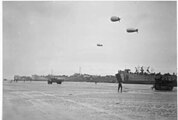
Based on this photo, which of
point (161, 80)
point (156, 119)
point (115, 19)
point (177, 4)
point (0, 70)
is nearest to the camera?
point (0, 70)

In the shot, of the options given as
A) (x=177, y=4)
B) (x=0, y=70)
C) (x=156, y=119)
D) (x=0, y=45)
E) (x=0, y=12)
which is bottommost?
(x=156, y=119)

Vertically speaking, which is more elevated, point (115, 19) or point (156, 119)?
point (115, 19)

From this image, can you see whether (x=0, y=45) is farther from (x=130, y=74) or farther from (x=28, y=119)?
(x=130, y=74)

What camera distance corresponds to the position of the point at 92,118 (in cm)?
901

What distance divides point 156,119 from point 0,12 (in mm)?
6562

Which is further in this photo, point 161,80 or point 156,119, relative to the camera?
point 161,80

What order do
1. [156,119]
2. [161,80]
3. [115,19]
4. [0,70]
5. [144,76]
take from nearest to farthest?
1. [0,70]
2. [156,119]
3. [115,19]
4. [161,80]
5. [144,76]

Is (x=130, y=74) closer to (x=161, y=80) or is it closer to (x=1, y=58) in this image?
(x=161, y=80)

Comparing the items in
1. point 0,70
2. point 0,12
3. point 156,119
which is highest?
point 0,12

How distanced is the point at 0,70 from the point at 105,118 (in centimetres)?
389

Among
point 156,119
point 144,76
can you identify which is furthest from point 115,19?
point 144,76

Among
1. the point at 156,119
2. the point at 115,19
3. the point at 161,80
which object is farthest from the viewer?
the point at 161,80

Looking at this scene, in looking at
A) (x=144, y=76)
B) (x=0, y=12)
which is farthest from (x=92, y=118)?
(x=144, y=76)

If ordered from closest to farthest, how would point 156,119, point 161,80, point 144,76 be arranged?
point 156,119
point 161,80
point 144,76
